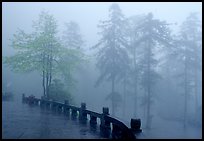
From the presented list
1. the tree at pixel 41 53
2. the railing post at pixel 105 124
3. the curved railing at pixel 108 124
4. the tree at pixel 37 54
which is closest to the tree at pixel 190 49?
the tree at pixel 41 53

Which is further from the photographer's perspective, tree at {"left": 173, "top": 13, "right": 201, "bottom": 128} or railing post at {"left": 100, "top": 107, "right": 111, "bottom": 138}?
tree at {"left": 173, "top": 13, "right": 201, "bottom": 128}

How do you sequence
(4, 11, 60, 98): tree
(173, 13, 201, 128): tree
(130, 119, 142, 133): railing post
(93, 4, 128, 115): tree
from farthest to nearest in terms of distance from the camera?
(173, 13, 201, 128): tree, (93, 4, 128, 115): tree, (4, 11, 60, 98): tree, (130, 119, 142, 133): railing post

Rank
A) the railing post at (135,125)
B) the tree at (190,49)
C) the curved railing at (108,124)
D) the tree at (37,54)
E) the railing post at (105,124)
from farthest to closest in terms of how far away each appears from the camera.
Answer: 1. the tree at (190,49)
2. the tree at (37,54)
3. the railing post at (105,124)
4. the curved railing at (108,124)
5. the railing post at (135,125)

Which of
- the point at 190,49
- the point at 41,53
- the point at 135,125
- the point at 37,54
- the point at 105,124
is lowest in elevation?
the point at 105,124

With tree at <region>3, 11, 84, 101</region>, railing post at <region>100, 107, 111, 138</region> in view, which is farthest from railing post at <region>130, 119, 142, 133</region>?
tree at <region>3, 11, 84, 101</region>

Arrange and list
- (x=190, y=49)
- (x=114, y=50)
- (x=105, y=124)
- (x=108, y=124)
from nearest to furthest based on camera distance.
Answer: (x=108, y=124) → (x=105, y=124) → (x=114, y=50) → (x=190, y=49)

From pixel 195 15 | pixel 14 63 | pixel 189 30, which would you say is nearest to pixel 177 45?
pixel 189 30

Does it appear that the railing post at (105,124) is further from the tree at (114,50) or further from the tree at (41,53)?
the tree at (114,50)

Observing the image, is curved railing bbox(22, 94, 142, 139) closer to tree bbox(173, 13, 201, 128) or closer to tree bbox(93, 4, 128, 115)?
tree bbox(93, 4, 128, 115)

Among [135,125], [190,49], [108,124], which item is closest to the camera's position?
[135,125]

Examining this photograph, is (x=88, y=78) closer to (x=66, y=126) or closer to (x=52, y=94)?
(x=52, y=94)

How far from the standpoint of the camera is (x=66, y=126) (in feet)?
46.4

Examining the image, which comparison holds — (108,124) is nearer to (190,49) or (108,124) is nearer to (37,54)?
(37,54)

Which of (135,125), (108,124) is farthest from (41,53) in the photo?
(135,125)
